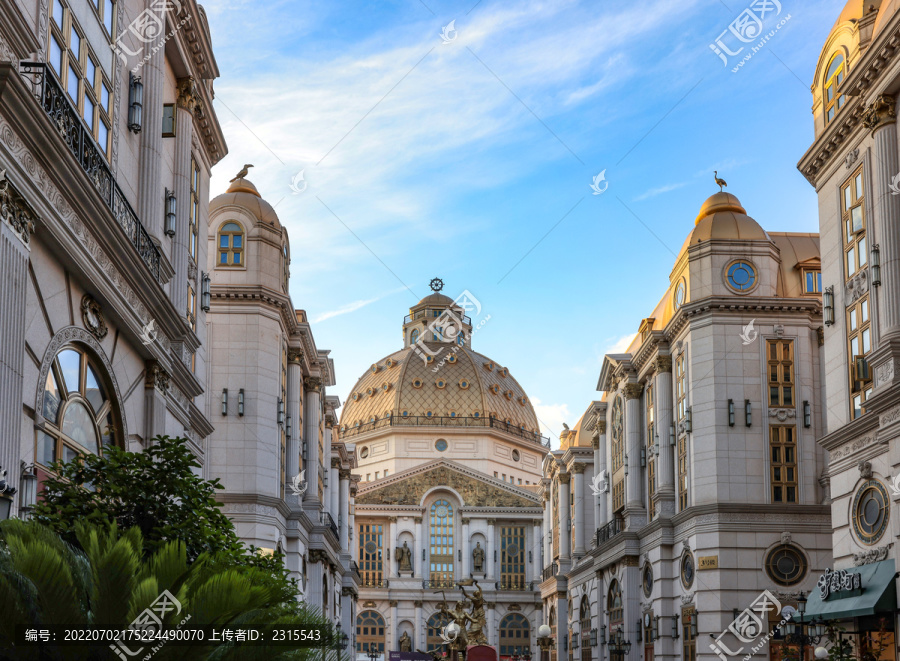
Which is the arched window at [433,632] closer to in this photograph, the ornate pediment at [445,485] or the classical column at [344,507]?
the ornate pediment at [445,485]

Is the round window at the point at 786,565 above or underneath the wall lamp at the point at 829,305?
underneath

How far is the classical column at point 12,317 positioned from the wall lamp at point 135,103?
9402 millimetres

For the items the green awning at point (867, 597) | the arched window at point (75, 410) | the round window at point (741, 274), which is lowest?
the green awning at point (867, 597)

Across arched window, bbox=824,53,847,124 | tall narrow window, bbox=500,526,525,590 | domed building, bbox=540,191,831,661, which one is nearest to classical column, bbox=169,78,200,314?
arched window, bbox=824,53,847,124

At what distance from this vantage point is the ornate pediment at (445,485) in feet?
406

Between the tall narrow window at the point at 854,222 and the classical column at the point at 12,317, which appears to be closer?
the classical column at the point at 12,317

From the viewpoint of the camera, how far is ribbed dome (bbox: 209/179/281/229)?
177 ft

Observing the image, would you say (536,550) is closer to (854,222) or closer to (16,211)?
(854,222)

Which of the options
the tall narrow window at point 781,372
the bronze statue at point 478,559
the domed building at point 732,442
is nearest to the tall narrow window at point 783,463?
the domed building at point 732,442

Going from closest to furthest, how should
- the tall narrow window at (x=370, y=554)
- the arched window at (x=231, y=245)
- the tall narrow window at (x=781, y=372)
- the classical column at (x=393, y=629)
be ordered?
the arched window at (x=231, y=245) → the tall narrow window at (x=781, y=372) → the classical column at (x=393, y=629) → the tall narrow window at (x=370, y=554)

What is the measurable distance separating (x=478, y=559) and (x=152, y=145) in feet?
331

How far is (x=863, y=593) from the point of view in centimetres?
3309

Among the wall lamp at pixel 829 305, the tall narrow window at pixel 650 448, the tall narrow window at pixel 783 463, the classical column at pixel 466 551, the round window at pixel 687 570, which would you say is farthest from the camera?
the classical column at pixel 466 551

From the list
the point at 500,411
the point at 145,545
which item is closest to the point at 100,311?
the point at 145,545
